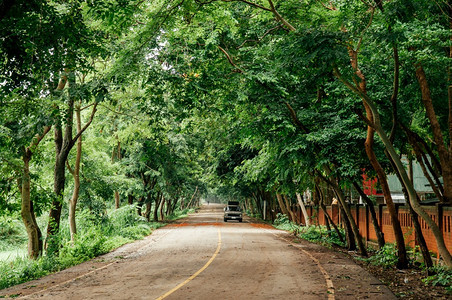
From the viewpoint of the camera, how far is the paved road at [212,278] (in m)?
9.14

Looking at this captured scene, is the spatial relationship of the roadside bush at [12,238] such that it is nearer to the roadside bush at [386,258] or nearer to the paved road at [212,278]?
the paved road at [212,278]

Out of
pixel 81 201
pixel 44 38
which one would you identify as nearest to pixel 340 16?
pixel 44 38

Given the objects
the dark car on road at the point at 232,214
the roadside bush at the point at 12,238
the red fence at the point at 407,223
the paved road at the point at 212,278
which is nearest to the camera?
the paved road at the point at 212,278

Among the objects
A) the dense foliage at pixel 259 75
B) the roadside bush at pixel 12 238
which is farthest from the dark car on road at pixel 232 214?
the dense foliage at pixel 259 75

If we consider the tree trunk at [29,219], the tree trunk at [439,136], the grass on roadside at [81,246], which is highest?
the tree trunk at [439,136]

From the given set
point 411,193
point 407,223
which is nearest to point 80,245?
point 407,223

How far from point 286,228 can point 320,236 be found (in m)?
11.1

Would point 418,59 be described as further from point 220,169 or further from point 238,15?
point 220,169

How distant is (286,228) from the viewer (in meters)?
35.2

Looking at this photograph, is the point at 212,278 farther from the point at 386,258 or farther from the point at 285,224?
the point at 285,224

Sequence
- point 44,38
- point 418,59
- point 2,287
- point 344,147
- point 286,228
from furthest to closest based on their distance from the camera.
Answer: point 286,228, point 344,147, point 2,287, point 418,59, point 44,38

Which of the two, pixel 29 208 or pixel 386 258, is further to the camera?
pixel 29 208

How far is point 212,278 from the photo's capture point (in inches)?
439

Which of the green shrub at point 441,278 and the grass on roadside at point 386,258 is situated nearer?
the green shrub at point 441,278
